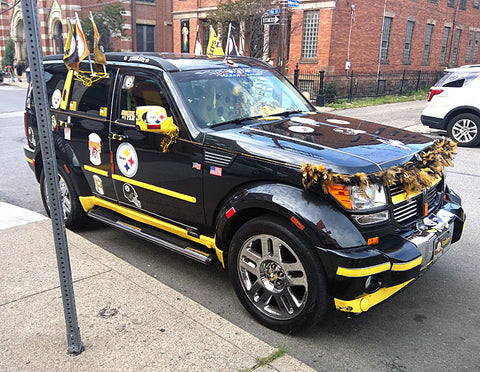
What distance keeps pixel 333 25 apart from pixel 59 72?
61.2ft

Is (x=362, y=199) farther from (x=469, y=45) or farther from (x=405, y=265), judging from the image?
(x=469, y=45)

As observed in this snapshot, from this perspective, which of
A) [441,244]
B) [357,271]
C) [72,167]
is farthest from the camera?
[72,167]

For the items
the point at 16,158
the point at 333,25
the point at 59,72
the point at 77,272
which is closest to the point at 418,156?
the point at 77,272

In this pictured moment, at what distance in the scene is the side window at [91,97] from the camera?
14.6 ft

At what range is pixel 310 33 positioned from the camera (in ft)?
73.4

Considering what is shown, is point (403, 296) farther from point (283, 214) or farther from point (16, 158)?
point (16, 158)

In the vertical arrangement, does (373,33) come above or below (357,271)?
above

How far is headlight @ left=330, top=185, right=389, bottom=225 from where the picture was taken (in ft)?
9.57

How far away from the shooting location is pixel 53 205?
2.50m

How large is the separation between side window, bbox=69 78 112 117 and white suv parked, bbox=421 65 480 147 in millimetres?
8855

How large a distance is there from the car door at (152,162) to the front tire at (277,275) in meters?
0.58

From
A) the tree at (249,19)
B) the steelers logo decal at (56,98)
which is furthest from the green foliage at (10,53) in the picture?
the steelers logo decal at (56,98)

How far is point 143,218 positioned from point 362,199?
221 centimetres

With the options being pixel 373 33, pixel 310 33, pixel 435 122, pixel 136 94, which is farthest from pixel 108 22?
pixel 136 94
